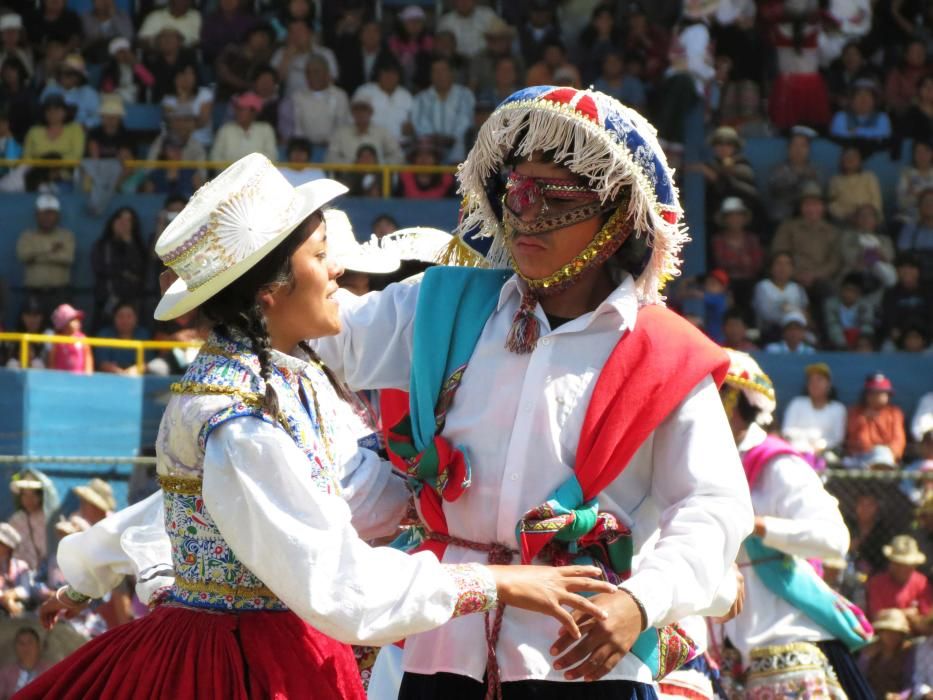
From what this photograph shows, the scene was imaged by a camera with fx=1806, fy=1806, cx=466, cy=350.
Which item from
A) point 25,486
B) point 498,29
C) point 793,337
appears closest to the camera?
point 25,486

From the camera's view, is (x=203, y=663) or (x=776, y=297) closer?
(x=203, y=663)

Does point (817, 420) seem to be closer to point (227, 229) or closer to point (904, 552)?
point (904, 552)

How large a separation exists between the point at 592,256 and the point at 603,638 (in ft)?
2.87

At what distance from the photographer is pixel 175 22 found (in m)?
16.1

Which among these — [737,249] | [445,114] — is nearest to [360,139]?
[445,114]

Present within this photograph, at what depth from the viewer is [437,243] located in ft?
18.6

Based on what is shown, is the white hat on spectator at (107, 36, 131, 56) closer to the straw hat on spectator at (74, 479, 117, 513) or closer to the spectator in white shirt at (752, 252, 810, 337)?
the spectator in white shirt at (752, 252, 810, 337)

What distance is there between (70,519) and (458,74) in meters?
7.40

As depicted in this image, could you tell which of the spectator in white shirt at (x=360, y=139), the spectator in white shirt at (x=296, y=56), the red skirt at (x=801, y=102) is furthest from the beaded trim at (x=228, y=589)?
the red skirt at (x=801, y=102)

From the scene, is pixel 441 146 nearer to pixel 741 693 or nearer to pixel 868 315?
pixel 868 315

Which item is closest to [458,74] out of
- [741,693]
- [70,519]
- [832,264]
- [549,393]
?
[832,264]

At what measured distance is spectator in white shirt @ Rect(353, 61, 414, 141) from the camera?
1521 centimetres

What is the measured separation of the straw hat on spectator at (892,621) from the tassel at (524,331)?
5699 millimetres

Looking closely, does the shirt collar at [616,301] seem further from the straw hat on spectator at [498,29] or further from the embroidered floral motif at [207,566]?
the straw hat on spectator at [498,29]
